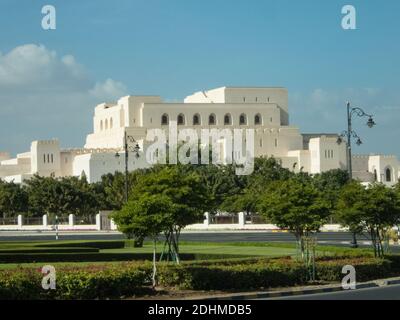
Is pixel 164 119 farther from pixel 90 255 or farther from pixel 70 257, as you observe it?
pixel 70 257

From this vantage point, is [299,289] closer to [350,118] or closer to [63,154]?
[350,118]

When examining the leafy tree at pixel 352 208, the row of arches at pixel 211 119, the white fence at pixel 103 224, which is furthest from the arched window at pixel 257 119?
the leafy tree at pixel 352 208

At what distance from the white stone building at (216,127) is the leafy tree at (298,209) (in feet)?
230

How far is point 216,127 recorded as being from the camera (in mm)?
112812

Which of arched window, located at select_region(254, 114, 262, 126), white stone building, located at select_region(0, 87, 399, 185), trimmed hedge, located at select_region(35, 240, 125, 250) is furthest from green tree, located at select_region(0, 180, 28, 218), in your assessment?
arched window, located at select_region(254, 114, 262, 126)

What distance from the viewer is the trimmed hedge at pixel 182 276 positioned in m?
18.5

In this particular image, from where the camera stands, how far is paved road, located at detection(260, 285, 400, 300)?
758 inches

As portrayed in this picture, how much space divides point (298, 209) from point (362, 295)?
18.4 ft

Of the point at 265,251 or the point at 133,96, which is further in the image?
the point at 133,96

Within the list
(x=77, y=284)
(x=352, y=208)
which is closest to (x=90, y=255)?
(x=352, y=208)

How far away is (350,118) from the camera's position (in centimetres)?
3453

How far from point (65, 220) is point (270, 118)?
5095cm

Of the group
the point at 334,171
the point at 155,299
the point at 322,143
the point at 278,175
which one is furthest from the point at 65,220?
the point at 155,299

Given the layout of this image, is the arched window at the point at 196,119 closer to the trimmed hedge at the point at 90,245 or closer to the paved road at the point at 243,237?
the paved road at the point at 243,237
